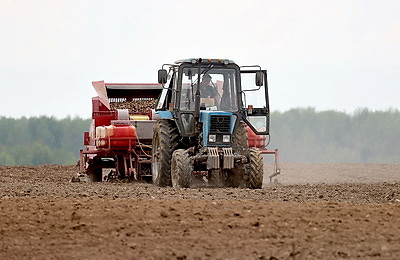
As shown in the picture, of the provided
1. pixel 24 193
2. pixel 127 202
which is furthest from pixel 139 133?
pixel 127 202

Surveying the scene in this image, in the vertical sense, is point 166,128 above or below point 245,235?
above

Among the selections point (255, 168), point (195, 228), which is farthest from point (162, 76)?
point (195, 228)

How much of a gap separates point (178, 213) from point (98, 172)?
475 inches

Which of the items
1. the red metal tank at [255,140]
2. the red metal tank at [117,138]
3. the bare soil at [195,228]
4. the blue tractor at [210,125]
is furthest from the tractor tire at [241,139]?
the red metal tank at [117,138]

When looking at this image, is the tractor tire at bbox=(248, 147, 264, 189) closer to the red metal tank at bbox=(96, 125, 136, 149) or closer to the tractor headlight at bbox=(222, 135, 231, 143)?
the tractor headlight at bbox=(222, 135, 231, 143)

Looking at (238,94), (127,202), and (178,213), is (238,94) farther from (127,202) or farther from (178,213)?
(178,213)

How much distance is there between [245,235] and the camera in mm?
10492

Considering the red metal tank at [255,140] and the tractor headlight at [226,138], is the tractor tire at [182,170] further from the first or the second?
the red metal tank at [255,140]

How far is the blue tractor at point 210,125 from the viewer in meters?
17.9

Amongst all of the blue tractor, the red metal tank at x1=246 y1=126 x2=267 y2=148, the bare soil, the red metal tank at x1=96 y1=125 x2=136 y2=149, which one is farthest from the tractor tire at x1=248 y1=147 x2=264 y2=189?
the red metal tank at x1=96 y1=125 x2=136 y2=149

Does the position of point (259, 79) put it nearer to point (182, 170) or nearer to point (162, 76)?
point (162, 76)

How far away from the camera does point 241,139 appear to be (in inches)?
728

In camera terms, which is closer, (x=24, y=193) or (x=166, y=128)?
(x=24, y=193)

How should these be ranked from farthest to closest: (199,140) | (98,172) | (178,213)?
(98,172) < (199,140) < (178,213)
